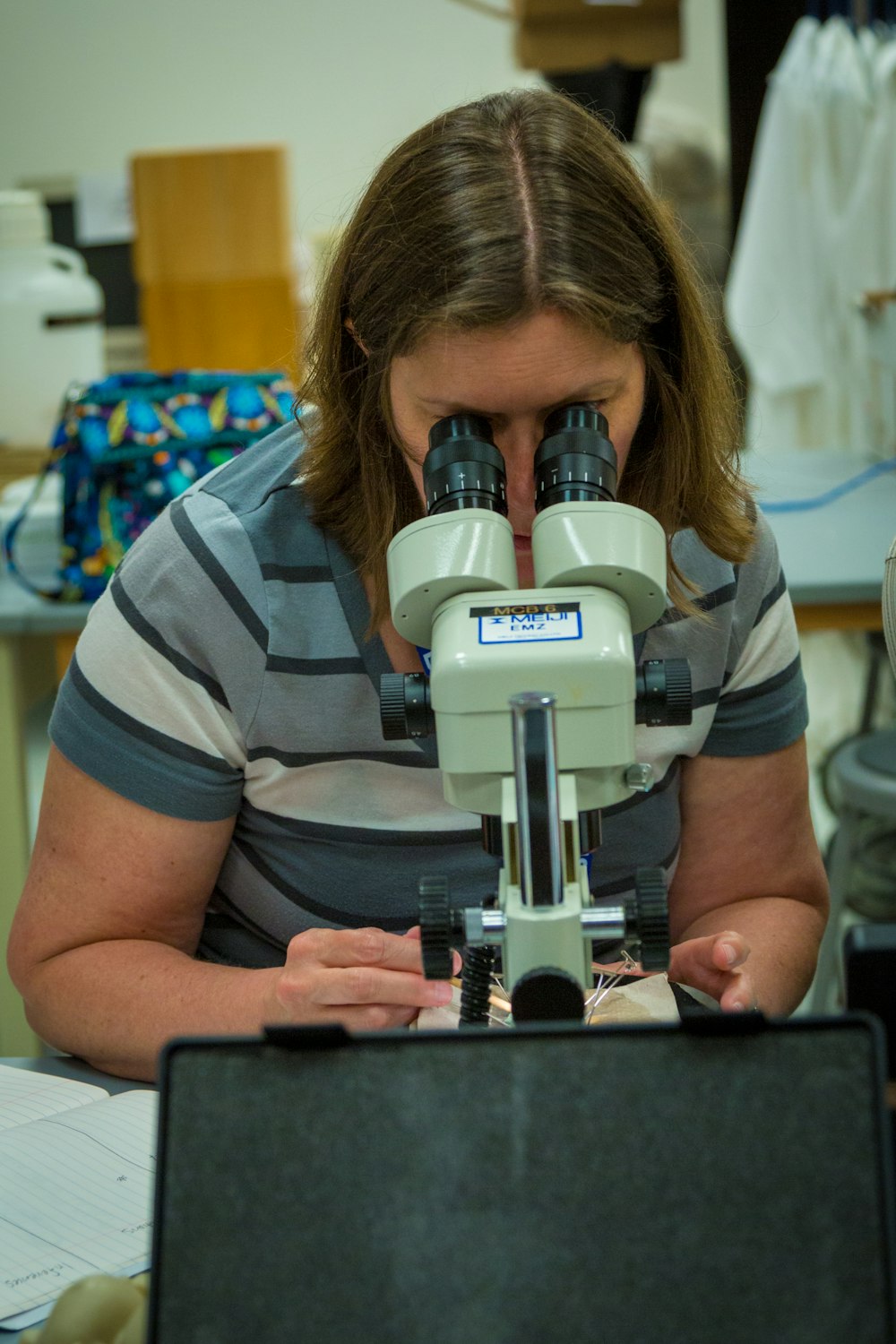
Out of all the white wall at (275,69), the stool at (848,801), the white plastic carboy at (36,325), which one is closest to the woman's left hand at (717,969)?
the stool at (848,801)

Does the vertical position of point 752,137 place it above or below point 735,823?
above

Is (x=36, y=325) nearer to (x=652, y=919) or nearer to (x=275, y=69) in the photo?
(x=652, y=919)

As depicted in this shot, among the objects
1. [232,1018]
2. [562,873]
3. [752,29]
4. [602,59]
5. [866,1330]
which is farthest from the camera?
[752,29]

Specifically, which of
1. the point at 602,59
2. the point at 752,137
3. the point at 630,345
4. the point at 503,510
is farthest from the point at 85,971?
the point at 752,137

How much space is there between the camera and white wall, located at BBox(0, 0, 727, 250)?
16.4 ft

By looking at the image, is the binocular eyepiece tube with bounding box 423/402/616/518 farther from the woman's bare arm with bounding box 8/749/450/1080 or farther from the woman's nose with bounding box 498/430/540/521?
the woman's bare arm with bounding box 8/749/450/1080

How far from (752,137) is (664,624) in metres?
3.32

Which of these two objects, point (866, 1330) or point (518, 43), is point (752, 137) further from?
point (866, 1330)

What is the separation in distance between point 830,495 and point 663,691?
2004 mm

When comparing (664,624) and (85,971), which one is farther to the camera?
(664,624)

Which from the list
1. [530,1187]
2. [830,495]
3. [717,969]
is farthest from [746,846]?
[830,495]

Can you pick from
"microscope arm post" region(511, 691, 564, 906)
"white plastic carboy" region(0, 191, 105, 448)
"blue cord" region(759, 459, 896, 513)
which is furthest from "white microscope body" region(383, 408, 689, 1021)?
"white plastic carboy" region(0, 191, 105, 448)

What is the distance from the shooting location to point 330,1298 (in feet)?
1.69

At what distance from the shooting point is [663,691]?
75cm
